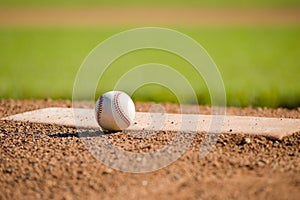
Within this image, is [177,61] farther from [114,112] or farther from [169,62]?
[114,112]

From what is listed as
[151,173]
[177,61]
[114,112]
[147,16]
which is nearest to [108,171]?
[151,173]

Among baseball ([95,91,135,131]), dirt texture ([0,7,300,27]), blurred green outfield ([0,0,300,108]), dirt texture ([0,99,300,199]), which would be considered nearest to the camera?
dirt texture ([0,99,300,199])

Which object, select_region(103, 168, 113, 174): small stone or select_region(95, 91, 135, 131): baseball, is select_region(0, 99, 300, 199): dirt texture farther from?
select_region(95, 91, 135, 131): baseball

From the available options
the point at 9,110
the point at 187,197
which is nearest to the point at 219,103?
the point at 9,110

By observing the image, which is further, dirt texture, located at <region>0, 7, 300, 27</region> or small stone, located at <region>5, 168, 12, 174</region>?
dirt texture, located at <region>0, 7, 300, 27</region>

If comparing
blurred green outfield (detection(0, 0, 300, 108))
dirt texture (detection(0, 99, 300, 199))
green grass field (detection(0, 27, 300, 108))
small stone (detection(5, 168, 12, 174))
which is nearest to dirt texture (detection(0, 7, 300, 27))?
blurred green outfield (detection(0, 0, 300, 108))
